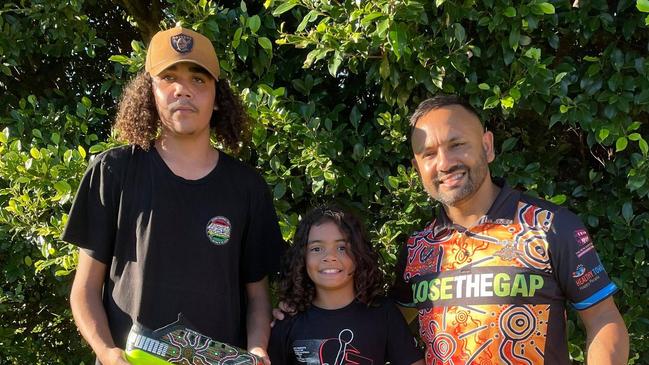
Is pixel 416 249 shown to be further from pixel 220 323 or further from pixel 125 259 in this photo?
pixel 125 259

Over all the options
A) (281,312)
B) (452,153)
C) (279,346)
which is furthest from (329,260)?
(452,153)

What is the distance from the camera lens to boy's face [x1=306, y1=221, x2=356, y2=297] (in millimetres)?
3057

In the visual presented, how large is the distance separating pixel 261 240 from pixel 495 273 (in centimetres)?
92

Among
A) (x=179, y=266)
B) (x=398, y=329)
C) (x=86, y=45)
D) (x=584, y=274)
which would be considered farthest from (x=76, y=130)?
(x=584, y=274)

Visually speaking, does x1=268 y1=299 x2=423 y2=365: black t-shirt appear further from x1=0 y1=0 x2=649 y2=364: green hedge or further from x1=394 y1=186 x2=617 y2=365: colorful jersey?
x1=0 y1=0 x2=649 y2=364: green hedge

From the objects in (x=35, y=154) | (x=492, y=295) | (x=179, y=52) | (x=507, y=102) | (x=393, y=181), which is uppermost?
(x=507, y=102)

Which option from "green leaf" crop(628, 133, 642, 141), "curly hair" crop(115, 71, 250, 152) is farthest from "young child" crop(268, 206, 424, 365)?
"green leaf" crop(628, 133, 642, 141)

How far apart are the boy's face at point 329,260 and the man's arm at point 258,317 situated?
0.21 metres

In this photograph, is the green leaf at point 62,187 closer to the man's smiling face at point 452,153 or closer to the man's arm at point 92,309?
the man's arm at point 92,309

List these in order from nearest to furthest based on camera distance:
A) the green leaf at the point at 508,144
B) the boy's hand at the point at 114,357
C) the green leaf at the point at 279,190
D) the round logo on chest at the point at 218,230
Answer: the boy's hand at the point at 114,357 → the round logo on chest at the point at 218,230 → the green leaf at the point at 279,190 → the green leaf at the point at 508,144

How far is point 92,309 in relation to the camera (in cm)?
272

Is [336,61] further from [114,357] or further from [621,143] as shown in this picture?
[114,357]

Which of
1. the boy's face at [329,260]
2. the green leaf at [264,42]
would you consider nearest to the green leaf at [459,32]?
the green leaf at [264,42]

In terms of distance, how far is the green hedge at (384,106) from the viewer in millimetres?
3188
